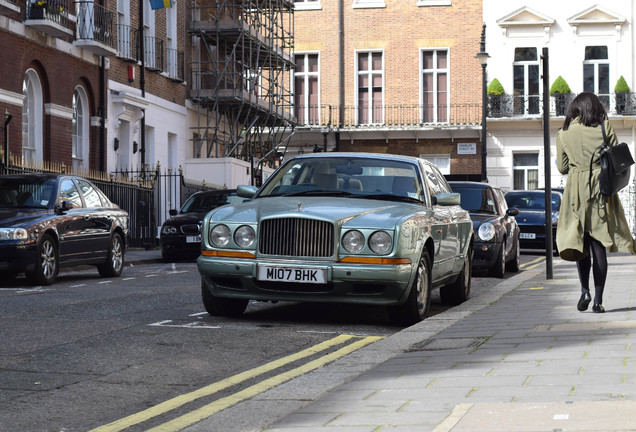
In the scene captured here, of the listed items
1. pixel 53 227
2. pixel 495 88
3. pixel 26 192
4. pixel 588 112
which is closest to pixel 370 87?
pixel 495 88

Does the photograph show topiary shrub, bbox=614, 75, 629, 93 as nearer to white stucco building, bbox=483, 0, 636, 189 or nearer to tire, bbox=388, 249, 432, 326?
white stucco building, bbox=483, 0, 636, 189

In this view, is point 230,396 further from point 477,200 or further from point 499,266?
point 477,200

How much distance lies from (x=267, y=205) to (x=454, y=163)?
36.7 metres

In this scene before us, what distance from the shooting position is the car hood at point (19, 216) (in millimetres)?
14797

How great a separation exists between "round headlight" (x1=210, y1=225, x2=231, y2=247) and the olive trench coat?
286cm

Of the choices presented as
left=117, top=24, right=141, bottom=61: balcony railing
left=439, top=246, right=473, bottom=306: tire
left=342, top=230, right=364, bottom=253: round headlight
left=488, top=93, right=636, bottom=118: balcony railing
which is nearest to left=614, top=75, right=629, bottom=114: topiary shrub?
left=488, top=93, right=636, bottom=118: balcony railing

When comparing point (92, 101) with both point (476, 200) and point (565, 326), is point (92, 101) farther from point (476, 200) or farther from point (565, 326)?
point (565, 326)

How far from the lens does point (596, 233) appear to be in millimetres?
9172

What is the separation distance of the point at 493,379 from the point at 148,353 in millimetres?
2906

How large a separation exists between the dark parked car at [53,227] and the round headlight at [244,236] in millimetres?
5917

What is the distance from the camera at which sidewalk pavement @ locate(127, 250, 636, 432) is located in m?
4.77

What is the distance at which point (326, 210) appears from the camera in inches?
378

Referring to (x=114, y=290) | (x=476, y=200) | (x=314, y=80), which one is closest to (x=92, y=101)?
(x=476, y=200)

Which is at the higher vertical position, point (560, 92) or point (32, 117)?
point (560, 92)
